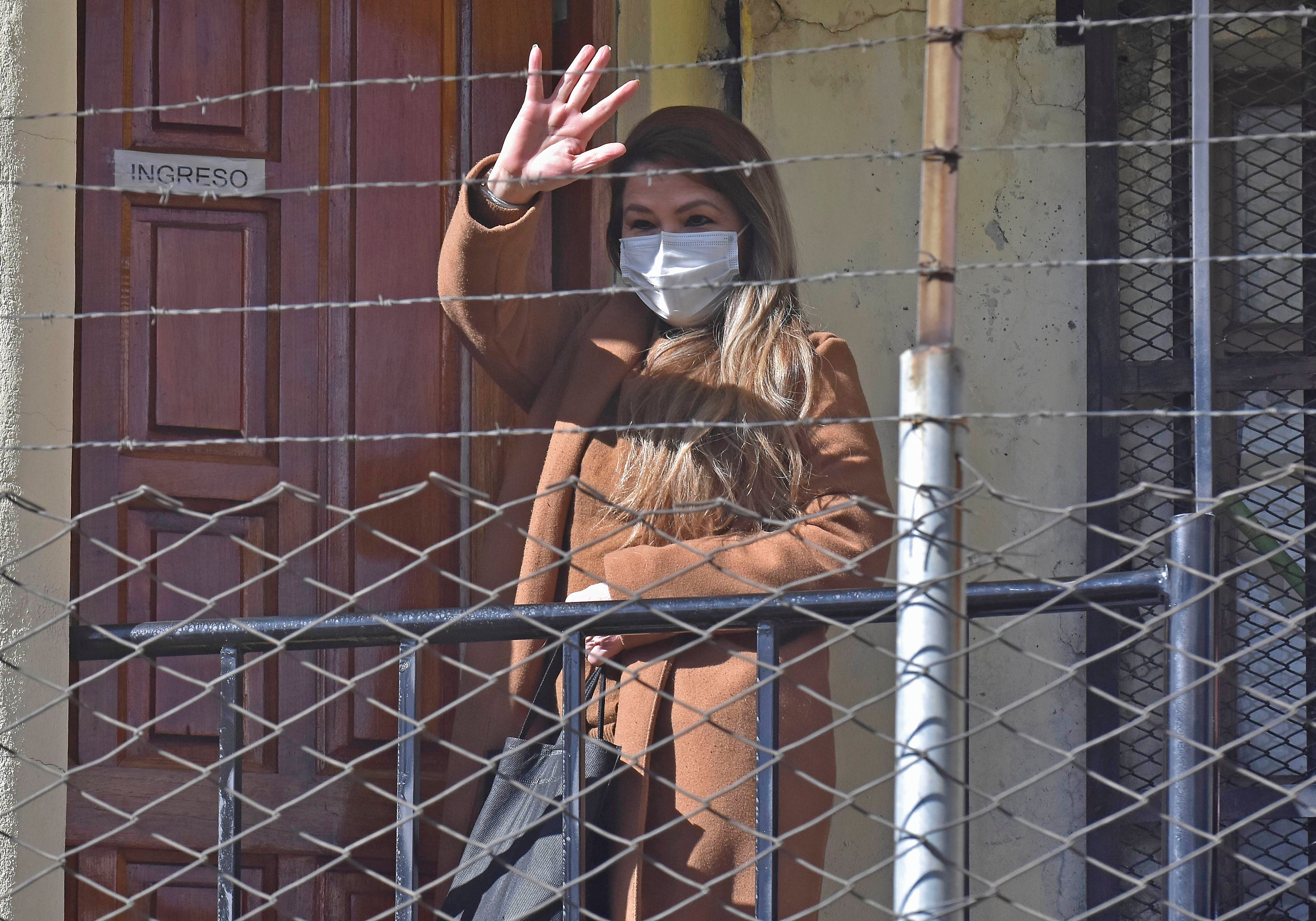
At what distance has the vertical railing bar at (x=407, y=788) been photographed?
1.78 metres

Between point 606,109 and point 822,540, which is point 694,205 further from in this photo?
point 822,540

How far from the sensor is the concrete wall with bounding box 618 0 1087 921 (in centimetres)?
Result: 305

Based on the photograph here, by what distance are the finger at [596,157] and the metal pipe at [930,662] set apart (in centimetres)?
99

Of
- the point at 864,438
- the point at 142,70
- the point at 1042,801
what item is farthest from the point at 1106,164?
the point at 142,70

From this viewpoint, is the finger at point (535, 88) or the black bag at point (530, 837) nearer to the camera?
the black bag at point (530, 837)

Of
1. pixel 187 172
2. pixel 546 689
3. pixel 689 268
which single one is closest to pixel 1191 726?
pixel 546 689

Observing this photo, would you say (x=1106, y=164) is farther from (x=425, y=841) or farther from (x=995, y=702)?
(x=425, y=841)

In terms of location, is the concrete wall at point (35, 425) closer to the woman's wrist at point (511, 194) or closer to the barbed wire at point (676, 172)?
the barbed wire at point (676, 172)

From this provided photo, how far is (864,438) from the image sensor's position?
91.1 inches

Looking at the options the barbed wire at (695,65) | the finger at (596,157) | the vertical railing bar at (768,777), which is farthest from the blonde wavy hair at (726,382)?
the vertical railing bar at (768,777)

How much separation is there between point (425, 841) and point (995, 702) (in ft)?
4.43

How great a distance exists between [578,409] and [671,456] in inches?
10.4

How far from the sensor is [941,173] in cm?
140

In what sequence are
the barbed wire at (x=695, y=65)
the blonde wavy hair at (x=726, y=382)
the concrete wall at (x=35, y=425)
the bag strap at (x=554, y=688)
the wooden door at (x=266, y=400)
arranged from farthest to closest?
1. the wooden door at (x=266, y=400)
2. the blonde wavy hair at (x=726, y=382)
3. the bag strap at (x=554, y=688)
4. the concrete wall at (x=35, y=425)
5. the barbed wire at (x=695, y=65)
